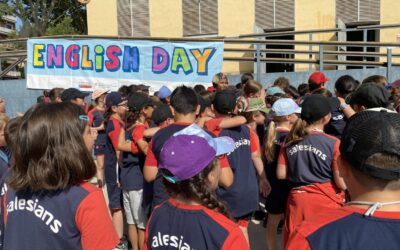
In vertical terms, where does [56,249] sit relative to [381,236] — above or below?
below

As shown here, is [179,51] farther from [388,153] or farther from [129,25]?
[129,25]

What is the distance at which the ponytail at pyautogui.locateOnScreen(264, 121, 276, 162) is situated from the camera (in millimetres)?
4328

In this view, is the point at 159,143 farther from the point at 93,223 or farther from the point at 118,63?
the point at 118,63

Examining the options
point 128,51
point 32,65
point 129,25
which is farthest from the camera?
point 129,25

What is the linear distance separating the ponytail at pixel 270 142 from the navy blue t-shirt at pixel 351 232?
2.96 metres

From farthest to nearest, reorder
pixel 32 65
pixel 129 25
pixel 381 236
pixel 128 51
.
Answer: pixel 129 25 → pixel 32 65 → pixel 128 51 → pixel 381 236

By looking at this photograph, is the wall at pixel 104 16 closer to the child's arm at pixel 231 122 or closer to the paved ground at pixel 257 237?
the paved ground at pixel 257 237

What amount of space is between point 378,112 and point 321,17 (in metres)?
18.9

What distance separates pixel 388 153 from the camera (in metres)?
1.31

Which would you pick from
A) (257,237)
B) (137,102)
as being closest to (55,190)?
(137,102)

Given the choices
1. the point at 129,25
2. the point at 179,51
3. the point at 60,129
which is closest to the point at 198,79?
the point at 179,51

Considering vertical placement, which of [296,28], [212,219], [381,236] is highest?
[296,28]

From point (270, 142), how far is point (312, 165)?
3.21 feet

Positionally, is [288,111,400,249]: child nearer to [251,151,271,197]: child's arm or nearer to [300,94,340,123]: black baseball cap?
[300,94,340,123]: black baseball cap
